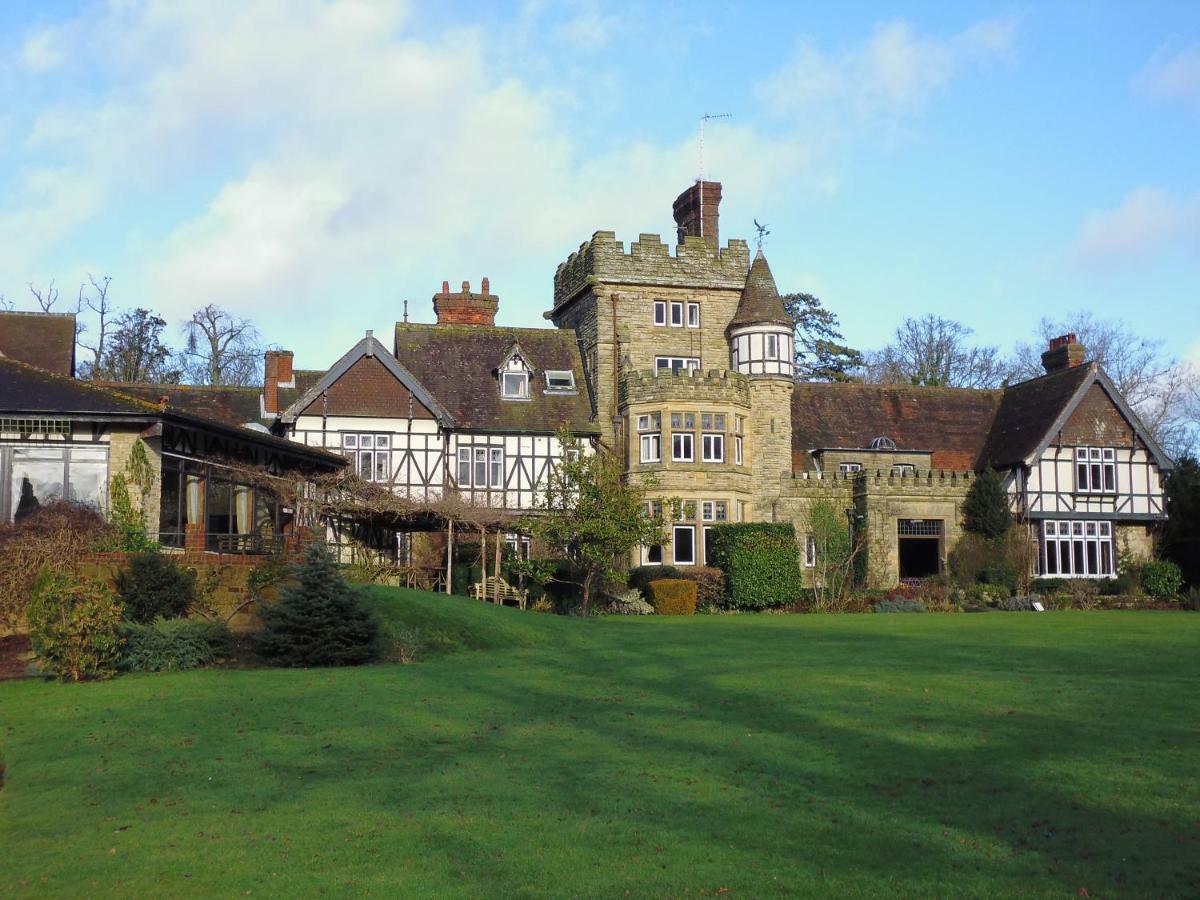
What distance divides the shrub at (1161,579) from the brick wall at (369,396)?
75.5 ft

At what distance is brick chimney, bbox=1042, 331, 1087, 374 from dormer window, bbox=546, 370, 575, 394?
18296mm

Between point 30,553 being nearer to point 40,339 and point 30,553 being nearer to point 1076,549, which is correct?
point 40,339

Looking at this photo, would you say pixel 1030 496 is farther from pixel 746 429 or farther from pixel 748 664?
pixel 748 664

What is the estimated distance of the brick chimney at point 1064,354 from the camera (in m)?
44.8

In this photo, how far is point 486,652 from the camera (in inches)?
811

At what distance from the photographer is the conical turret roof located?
133 ft

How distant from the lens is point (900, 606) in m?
34.5

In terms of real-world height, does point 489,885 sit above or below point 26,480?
below

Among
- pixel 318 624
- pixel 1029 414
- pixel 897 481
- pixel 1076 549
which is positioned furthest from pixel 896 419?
pixel 318 624

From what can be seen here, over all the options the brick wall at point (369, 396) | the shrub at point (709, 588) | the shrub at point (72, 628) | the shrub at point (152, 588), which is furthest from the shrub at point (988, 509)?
the shrub at point (72, 628)

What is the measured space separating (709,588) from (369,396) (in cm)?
1205

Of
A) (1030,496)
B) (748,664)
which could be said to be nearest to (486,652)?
(748,664)

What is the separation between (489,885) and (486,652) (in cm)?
1275

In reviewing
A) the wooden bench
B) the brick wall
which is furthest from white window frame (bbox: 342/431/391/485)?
the wooden bench
